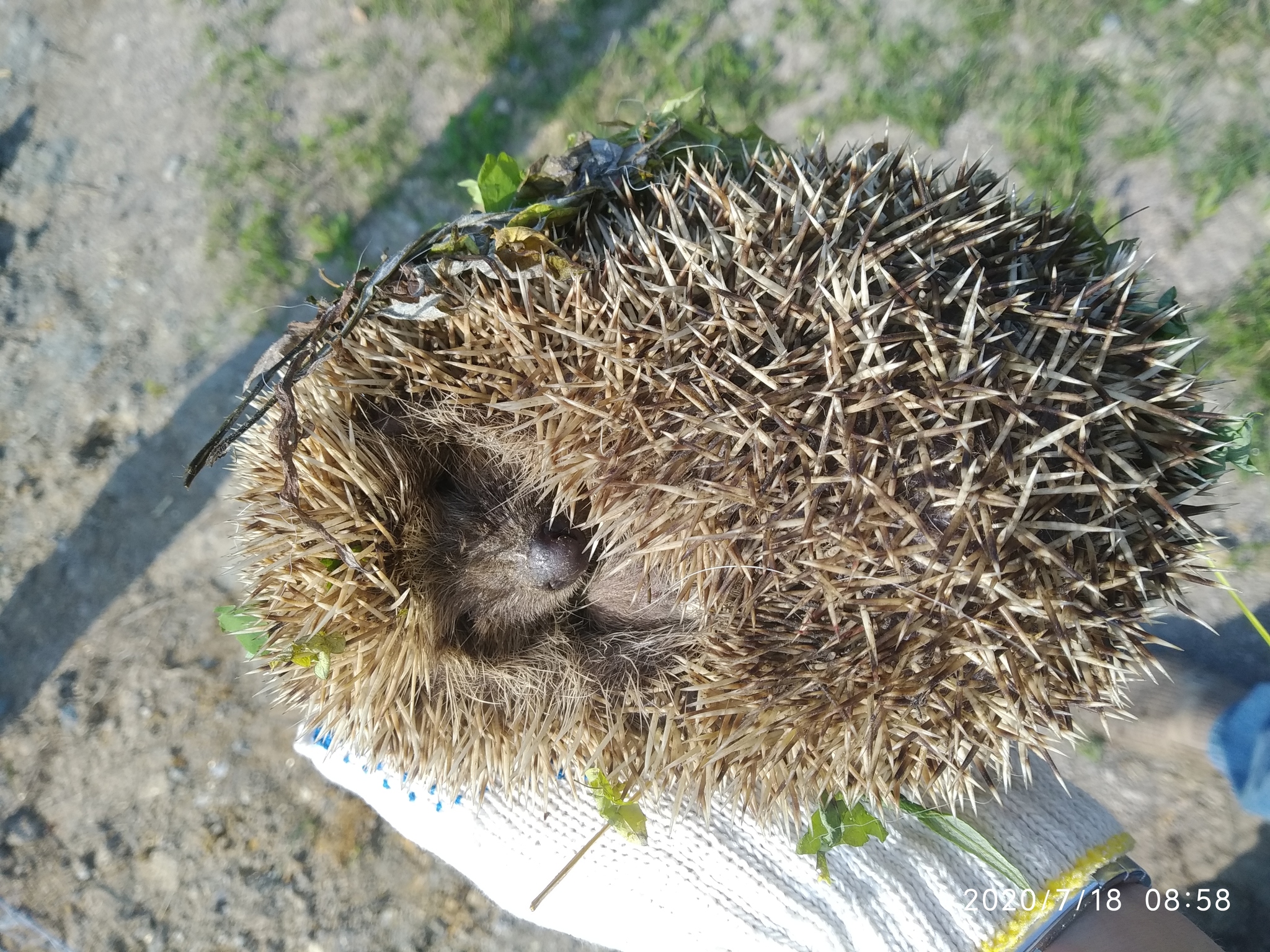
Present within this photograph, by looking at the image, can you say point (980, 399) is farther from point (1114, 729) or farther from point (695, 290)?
point (1114, 729)

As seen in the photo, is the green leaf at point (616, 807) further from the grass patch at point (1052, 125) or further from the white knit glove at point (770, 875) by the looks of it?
the grass patch at point (1052, 125)

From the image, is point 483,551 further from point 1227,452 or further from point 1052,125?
point 1052,125

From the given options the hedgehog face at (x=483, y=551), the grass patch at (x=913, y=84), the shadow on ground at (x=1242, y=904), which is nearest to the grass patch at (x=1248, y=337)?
the grass patch at (x=913, y=84)

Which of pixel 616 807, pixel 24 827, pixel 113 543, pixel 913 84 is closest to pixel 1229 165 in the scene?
pixel 913 84

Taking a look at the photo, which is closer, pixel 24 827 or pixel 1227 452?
pixel 1227 452

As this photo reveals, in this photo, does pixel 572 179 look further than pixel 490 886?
No

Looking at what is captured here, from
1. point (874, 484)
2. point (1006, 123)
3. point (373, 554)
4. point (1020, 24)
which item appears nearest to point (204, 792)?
point (373, 554)

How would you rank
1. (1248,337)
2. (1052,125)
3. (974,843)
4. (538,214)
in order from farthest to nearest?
(1052,125) → (1248,337) → (974,843) → (538,214)
